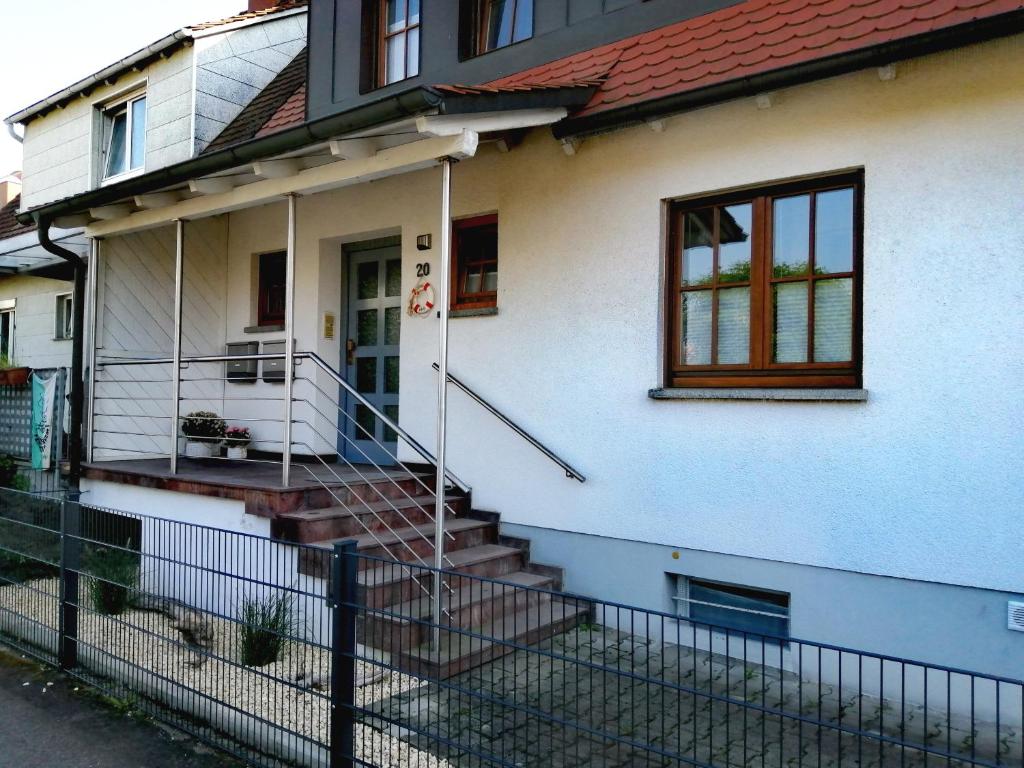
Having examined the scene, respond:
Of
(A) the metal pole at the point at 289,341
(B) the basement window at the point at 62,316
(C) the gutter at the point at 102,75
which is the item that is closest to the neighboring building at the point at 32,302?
(B) the basement window at the point at 62,316

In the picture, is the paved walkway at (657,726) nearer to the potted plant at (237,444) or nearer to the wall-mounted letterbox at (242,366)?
the potted plant at (237,444)

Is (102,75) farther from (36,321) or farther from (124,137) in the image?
(36,321)

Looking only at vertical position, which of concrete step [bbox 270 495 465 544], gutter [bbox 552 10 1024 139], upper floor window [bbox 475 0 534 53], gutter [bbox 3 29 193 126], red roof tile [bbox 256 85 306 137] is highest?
gutter [bbox 3 29 193 126]

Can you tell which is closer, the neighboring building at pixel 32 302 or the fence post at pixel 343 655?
the fence post at pixel 343 655

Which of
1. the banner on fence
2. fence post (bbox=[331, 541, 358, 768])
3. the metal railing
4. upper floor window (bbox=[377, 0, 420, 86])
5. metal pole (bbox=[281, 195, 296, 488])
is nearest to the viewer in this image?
fence post (bbox=[331, 541, 358, 768])

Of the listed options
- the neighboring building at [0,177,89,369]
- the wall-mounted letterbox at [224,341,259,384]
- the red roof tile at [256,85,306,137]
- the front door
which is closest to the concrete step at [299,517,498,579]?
the front door

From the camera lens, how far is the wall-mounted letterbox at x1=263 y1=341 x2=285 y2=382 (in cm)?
873

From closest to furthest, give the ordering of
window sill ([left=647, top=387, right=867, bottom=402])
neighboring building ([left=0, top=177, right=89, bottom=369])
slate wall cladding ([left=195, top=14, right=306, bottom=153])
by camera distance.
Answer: window sill ([left=647, top=387, right=867, bottom=402]), slate wall cladding ([left=195, top=14, right=306, bottom=153]), neighboring building ([left=0, top=177, right=89, bottom=369])

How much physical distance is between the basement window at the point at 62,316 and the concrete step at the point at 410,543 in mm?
7099

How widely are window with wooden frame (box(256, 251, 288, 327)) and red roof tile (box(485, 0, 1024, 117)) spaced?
4121 millimetres

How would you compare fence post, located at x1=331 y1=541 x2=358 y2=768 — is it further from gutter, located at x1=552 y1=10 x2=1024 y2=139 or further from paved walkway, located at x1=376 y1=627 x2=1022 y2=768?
gutter, located at x1=552 y1=10 x2=1024 y2=139

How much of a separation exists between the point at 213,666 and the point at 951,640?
4.23m

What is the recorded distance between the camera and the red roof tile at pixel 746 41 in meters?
4.68

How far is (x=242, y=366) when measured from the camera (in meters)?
9.23
